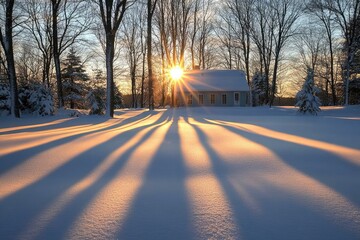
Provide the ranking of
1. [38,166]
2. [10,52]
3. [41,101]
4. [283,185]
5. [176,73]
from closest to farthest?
[283,185] < [38,166] < [10,52] < [41,101] < [176,73]

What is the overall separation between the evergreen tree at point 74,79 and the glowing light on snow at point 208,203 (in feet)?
107

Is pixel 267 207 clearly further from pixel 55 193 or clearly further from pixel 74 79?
pixel 74 79

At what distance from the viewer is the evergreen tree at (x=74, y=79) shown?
34.2 meters

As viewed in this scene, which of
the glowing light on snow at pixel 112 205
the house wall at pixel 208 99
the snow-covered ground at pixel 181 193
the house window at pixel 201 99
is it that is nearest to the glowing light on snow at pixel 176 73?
the house wall at pixel 208 99

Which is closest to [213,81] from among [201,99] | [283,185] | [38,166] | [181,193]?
[201,99]

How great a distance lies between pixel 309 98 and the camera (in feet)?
65.1

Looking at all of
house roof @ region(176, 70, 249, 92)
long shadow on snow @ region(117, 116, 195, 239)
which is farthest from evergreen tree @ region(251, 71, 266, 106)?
long shadow on snow @ region(117, 116, 195, 239)

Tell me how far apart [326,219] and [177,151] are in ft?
10.3

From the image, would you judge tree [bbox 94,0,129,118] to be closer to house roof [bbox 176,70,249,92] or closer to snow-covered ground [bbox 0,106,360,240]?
snow-covered ground [bbox 0,106,360,240]

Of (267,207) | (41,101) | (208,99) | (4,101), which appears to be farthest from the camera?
(208,99)

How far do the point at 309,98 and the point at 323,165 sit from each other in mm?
17425

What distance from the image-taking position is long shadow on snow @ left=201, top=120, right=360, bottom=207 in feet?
10.5

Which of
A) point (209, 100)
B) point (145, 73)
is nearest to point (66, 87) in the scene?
point (145, 73)

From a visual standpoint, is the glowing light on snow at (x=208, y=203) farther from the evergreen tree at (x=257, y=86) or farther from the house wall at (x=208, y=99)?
the evergreen tree at (x=257, y=86)
